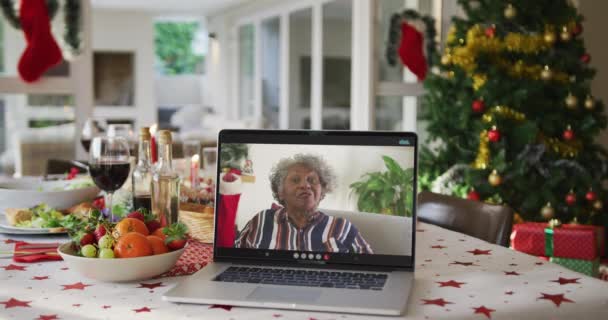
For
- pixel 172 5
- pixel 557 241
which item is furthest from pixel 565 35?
pixel 172 5

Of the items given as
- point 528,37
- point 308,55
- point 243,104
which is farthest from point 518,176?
point 243,104

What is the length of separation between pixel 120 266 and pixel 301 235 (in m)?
0.33

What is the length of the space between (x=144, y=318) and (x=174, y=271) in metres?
0.26

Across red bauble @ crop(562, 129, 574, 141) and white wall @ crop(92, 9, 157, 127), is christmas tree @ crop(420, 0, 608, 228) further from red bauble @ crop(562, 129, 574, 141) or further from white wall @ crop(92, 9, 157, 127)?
white wall @ crop(92, 9, 157, 127)

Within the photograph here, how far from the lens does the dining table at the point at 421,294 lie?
3.53 feet

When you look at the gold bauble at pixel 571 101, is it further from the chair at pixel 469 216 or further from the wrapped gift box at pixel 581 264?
the chair at pixel 469 216

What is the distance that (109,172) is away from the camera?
165cm

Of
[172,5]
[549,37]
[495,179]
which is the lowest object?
[495,179]

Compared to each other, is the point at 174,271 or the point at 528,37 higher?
the point at 528,37

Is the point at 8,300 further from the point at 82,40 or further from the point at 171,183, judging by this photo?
the point at 82,40

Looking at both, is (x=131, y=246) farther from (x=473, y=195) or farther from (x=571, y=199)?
(x=571, y=199)

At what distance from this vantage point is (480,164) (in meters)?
3.96

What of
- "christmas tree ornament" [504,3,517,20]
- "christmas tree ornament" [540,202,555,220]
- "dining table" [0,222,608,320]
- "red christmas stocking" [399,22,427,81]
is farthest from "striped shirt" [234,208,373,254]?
"red christmas stocking" [399,22,427,81]

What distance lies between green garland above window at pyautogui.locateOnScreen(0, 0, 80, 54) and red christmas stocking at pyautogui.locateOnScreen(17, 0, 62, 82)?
47mm
